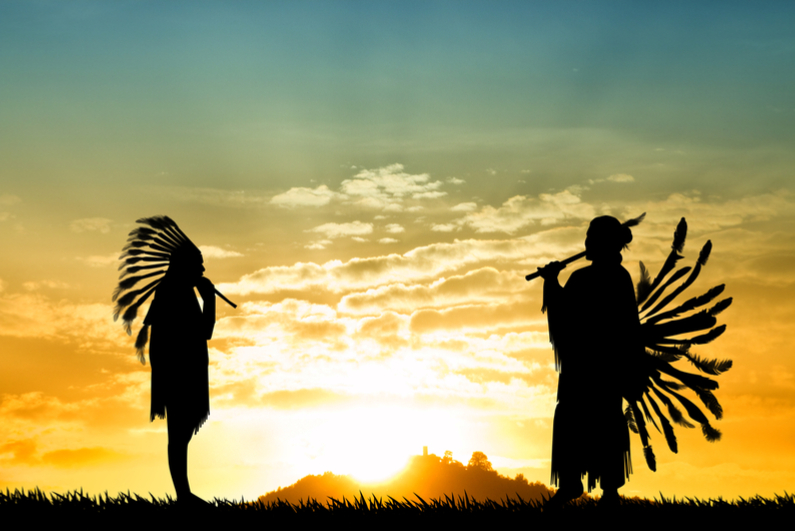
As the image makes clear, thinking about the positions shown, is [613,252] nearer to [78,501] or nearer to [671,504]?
[671,504]

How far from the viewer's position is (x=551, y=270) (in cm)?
737

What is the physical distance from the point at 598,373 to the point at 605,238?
4.86 feet

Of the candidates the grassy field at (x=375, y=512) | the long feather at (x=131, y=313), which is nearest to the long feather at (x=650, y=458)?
the grassy field at (x=375, y=512)

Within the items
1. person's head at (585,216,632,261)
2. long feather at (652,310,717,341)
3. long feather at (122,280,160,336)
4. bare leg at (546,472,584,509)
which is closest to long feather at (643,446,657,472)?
bare leg at (546,472,584,509)

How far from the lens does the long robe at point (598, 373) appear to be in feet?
23.2

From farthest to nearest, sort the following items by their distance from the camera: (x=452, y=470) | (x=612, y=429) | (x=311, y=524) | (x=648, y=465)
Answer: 1. (x=452, y=470)
2. (x=648, y=465)
3. (x=612, y=429)
4. (x=311, y=524)

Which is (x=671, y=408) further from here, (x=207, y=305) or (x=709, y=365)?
(x=207, y=305)

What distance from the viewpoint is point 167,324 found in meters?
7.75

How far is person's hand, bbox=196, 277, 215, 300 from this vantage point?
7941mm

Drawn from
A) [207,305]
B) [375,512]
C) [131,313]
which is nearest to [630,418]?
[375,512]

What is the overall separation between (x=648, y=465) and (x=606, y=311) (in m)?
1.95

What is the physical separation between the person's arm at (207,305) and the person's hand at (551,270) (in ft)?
12.9

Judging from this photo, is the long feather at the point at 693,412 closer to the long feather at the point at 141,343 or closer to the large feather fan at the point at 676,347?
the large feather fan at the point at 676,347

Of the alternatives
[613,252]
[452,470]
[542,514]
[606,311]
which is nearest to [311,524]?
[542,514]
